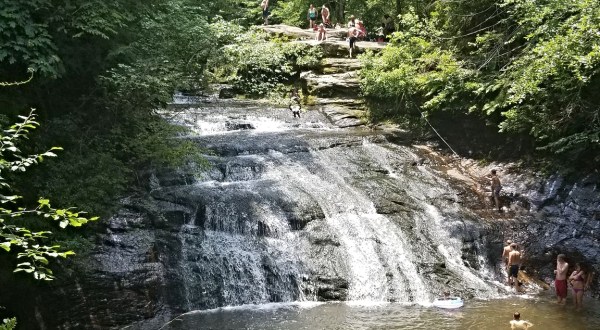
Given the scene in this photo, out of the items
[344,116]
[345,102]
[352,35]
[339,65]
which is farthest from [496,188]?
[352,35]

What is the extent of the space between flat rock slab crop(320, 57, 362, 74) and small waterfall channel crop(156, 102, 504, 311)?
23.3 feet

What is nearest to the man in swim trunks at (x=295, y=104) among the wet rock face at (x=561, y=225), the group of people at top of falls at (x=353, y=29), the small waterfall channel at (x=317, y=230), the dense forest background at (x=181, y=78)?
the dense forest background at (x=181, y=78)

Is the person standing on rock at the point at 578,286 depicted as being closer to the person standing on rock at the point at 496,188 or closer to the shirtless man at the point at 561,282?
the shirtless man at the point at 561,282

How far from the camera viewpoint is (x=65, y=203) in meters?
10.5

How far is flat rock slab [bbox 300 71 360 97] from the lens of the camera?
846 inches

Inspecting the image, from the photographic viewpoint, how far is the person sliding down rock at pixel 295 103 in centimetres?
2015

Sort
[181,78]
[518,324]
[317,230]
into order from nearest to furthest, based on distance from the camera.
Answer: [518,324] < [317,230] < [181,78]

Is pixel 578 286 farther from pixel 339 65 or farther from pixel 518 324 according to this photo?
pixel 339 65

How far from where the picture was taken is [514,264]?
12016 millimetres

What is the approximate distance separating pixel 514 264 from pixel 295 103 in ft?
36.8

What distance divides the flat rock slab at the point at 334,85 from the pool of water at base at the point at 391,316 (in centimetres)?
1168

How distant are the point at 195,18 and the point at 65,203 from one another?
29.8 ft

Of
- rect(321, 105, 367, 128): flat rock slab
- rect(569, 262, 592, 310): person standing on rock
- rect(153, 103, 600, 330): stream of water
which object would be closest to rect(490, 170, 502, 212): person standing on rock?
rect(153, 103, 600, 330): stream of water

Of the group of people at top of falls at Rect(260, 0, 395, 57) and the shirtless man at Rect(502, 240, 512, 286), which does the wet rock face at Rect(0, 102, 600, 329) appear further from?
the group of people at top of falls at Rect(260, 0, 395, 57)
